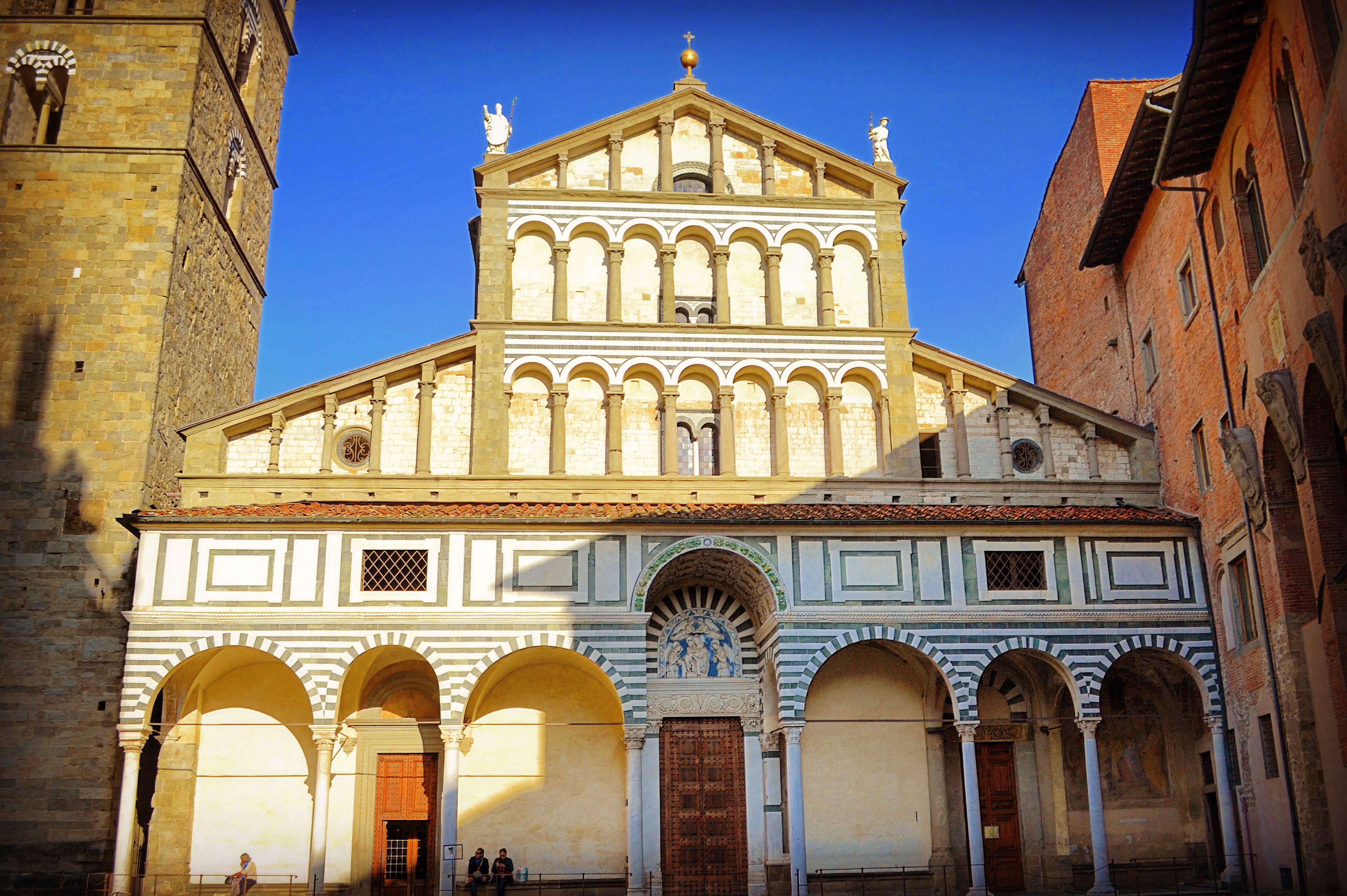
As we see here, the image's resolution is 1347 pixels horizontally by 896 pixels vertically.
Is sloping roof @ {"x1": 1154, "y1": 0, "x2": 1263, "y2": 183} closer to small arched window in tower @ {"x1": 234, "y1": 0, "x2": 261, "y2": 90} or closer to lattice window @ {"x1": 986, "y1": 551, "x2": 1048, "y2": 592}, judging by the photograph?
lattice window @ {"x1": 986, "y1": 551, "x2": 1048, "y2": 592}

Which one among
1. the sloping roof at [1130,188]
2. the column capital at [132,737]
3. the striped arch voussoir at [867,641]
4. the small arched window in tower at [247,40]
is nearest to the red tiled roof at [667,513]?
the striped arch voussoir at [867,641]

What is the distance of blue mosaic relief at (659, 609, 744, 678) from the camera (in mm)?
21938

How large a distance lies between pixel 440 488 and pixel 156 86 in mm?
8804

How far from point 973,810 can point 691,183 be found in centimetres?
1310

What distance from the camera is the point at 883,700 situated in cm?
2212

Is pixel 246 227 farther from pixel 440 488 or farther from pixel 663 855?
pixel 663 855

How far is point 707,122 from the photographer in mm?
25125

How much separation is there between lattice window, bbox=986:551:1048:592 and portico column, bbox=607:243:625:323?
801 cm

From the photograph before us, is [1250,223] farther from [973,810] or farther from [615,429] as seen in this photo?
[615,429]

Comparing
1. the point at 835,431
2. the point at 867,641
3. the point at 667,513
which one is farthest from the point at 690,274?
the point at 867,641

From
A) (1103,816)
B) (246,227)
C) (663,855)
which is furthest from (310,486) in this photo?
(1103,816)

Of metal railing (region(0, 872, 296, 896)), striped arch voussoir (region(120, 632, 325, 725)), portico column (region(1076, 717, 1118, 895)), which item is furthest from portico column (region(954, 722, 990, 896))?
metal railing (region(0, 872, 296, 896))

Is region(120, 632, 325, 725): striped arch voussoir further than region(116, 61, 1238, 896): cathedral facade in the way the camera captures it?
No

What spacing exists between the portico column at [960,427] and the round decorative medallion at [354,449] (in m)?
10.6
